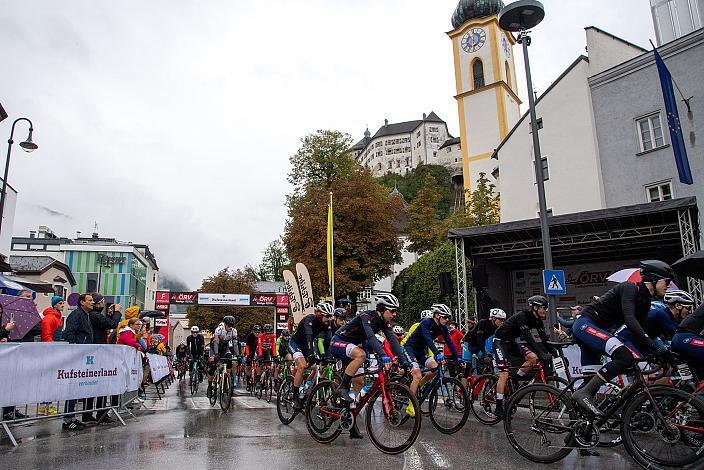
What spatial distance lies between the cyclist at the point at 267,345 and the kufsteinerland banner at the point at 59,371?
257 inches

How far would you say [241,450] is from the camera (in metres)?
6.77

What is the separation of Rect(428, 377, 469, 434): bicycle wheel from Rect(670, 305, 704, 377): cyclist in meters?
3.21

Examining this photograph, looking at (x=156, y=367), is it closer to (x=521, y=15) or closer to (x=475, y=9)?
(x=521, y=15)

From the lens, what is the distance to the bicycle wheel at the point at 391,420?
20.1ft

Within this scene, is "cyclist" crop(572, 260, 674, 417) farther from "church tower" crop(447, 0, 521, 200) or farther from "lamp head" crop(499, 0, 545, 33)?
"church tower" crop(447, 0, 521, 200)

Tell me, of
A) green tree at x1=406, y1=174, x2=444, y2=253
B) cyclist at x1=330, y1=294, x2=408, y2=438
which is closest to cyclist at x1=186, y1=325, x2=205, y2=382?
cyclist at x1=330, y1=294, x2=408, y2=438

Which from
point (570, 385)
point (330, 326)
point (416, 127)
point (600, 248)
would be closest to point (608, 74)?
point (600, 248)

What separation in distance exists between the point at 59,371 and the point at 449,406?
233 inches

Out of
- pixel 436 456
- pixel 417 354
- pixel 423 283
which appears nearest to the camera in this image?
pixel 436 456

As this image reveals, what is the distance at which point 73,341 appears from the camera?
9492 millimetres

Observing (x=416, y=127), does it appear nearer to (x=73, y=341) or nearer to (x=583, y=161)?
(x=583, y=161)

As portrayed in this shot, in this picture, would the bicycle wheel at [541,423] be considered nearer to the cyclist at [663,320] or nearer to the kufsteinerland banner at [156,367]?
the cyclist at [663,320]

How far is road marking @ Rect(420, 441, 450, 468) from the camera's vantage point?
19.1 feet

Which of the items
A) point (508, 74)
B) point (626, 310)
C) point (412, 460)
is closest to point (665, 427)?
point (626, 310)
